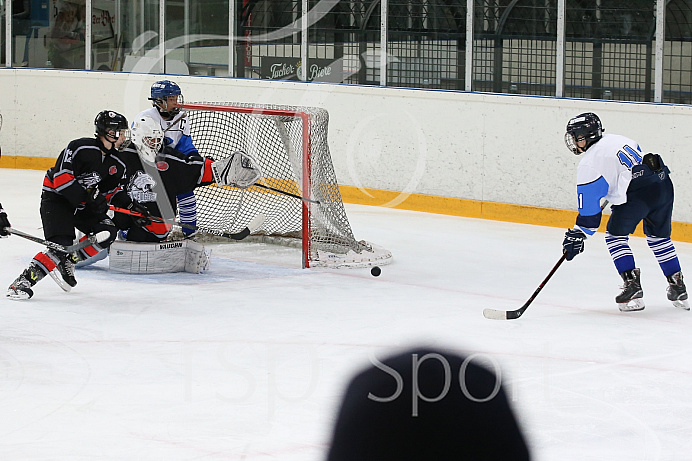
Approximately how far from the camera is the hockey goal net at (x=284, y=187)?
5.65m

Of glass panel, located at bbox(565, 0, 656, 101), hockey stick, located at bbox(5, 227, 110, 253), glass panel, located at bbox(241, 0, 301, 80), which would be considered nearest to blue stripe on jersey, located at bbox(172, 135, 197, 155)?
hockey stick, located at bbox(5, 227, 110, 253)

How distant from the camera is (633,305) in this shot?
4555 mm

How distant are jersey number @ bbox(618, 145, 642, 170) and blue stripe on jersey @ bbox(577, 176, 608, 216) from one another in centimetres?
12

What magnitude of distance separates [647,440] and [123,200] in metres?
3.08

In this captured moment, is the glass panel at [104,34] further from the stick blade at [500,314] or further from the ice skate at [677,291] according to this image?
the ice skate at [677,291]

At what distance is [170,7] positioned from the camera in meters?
8.97

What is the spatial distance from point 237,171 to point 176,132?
17.1 inches

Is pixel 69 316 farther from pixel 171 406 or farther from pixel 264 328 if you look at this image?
pixel 171 406

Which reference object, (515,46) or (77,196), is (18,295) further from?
(515,46)

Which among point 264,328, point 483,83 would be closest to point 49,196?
point 264,328

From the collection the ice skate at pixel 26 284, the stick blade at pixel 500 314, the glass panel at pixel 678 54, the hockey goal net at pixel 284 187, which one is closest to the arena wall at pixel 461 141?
the glass panel at pixel 678 54

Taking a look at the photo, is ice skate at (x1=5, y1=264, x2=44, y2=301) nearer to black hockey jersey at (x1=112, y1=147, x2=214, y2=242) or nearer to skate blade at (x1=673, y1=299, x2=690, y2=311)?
black hockey jersey at (x1=112, y1=147, x2=214, y2=242)

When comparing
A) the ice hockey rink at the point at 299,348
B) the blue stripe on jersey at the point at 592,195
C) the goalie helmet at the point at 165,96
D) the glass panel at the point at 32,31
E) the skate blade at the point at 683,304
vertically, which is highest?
the glass panel at the point at 32,31

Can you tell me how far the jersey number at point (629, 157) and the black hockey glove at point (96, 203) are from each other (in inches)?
90.0
